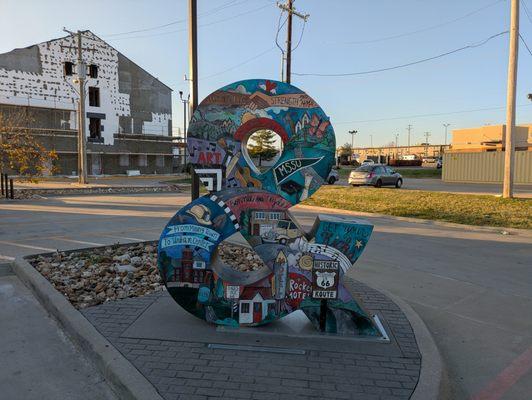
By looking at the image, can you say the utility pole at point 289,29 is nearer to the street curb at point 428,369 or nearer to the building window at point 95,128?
the street curb at point 428,369

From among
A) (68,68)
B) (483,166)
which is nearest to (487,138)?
(483,166)

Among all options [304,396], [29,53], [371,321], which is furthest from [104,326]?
[29,53]

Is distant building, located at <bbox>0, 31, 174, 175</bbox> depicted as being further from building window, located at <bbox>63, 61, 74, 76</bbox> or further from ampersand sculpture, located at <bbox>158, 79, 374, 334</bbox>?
ampersand sculpture, located at <bbox>158, 79, 374, 334</bbox>

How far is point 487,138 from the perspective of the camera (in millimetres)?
49750

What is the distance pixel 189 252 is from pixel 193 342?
86cm

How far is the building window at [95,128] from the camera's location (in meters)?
41.4

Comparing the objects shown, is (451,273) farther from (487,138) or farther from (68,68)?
(487,138)

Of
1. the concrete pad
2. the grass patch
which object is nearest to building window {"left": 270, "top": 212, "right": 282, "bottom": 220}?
the concrete pad

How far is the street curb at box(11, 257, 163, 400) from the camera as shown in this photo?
3.16m

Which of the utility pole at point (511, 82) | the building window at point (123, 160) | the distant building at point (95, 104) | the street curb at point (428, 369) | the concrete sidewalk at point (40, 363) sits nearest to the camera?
the street curb at point (428, 369)

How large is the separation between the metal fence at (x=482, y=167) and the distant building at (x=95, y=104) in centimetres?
2765

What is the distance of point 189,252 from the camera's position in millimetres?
4367

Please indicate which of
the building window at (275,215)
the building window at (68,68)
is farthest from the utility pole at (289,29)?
the building window at (68,68)

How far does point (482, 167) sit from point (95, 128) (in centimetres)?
3383
